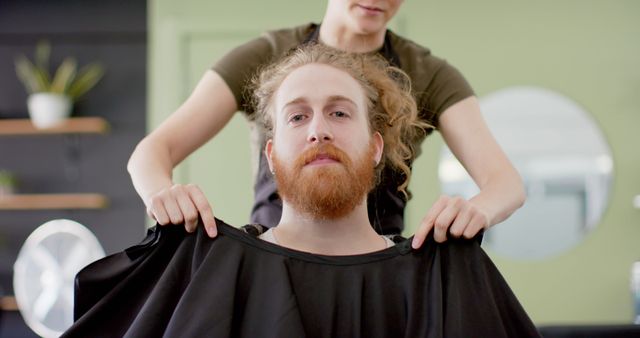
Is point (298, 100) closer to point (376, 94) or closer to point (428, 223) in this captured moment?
point (376, 94)

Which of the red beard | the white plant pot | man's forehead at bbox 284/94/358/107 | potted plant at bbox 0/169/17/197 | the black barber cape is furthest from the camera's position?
potted plant at bbox 0/169/17/197

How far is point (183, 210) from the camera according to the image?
146cm

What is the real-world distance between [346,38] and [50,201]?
3.44 metres

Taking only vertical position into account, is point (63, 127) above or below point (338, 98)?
above

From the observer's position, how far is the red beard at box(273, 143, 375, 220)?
157 cm

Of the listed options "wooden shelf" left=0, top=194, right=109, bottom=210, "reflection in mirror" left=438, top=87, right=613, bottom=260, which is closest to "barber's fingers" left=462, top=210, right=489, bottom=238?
"reflection in mirror" left=438, top=87, right=613, bottom=260

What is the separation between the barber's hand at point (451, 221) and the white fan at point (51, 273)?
356 centimetres

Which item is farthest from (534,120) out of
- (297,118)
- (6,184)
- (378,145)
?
(6,184)

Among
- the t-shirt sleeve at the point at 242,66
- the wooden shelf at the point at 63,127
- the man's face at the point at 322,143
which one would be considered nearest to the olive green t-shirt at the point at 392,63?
the t-shirt sleeve at the point at 242,66

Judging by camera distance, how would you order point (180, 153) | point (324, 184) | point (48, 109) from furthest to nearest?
1. point (48, 109)
2. point (180, 153)
3. point (324, 184)

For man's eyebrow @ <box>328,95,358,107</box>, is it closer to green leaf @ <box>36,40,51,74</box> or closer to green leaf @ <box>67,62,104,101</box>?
green leaf @ <box>67,62,104,101</box>

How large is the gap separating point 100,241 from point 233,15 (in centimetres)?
173

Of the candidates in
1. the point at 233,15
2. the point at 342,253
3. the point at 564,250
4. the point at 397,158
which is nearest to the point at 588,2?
the point at 564,250

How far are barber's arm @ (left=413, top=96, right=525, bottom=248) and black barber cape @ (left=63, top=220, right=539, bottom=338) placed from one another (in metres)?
0.05
